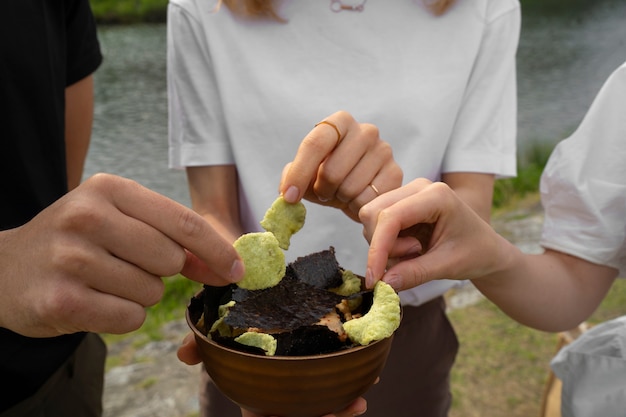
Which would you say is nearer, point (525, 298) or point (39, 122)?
point (525, 298)

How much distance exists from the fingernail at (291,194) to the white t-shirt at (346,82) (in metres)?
0.41

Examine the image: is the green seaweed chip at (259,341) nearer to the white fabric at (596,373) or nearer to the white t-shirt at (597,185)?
the white fabric at (596,373)

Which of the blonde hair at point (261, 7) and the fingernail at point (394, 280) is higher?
the blonde hair at point (261, 7)

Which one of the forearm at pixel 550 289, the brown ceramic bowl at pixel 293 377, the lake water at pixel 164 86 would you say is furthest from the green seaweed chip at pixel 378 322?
the lake water at pixel 164 86

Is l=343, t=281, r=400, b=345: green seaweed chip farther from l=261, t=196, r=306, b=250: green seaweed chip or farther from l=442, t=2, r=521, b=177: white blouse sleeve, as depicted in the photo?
l=442, t=2, r=521, b=177: white blouse sleeve

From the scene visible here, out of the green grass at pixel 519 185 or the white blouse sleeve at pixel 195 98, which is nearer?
the white blouse sleeve at pixel 195 98

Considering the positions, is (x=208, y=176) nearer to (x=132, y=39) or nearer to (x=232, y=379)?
(x=232, y=379)

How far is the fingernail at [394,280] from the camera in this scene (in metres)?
1.06

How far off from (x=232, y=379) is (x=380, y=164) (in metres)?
0.57

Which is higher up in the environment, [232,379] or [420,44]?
[420,44]

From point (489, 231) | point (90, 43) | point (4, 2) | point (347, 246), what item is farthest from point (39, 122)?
point (489, 231)

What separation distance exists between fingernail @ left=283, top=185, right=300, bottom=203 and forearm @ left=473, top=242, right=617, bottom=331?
530 millimetres

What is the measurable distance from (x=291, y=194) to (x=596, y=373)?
2.69 feet

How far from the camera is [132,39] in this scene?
11375 millimetres
